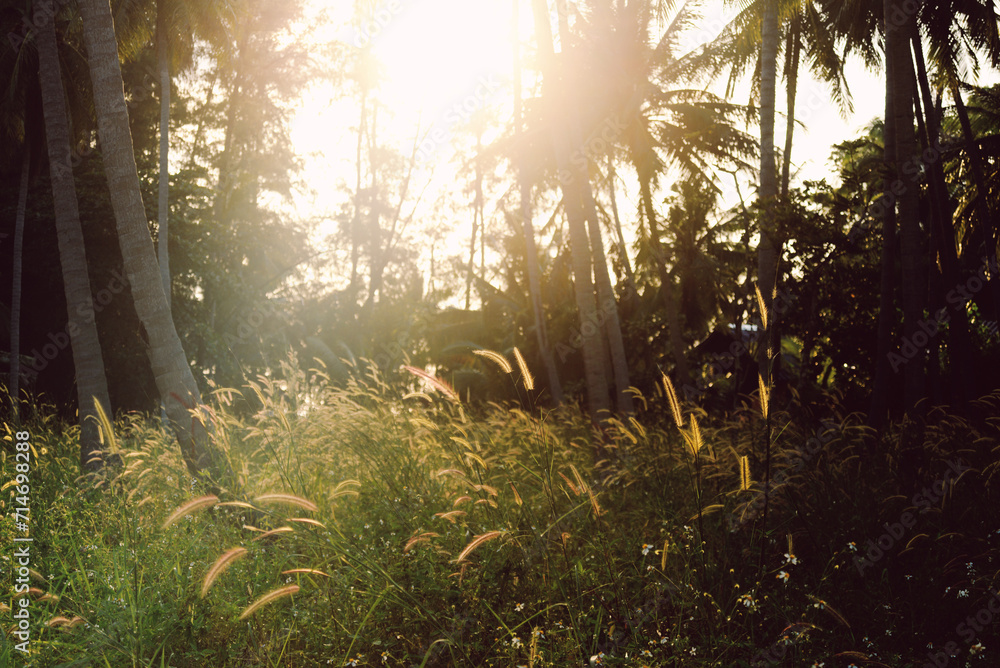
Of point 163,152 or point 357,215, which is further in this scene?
point 357,215

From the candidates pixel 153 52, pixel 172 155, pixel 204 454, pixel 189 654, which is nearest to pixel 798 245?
pixel 204 454

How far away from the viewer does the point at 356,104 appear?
84.6 feet

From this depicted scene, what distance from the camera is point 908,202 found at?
6.99 meters

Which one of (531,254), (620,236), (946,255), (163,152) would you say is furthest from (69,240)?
(620,236)

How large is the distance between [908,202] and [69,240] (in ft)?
36.5

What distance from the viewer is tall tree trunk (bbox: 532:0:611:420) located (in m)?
7.99

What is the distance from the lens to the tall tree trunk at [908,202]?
6.73 metres

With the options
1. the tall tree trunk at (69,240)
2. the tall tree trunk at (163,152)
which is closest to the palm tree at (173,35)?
the tall tree trunk at (163,152)

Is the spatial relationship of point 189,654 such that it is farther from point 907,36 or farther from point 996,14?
point 996,14

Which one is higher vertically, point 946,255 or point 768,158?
point 768,158

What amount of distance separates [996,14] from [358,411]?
528 inches

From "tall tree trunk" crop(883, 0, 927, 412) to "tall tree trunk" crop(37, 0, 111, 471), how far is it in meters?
10.3

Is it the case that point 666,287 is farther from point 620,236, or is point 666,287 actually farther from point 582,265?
point 582,265

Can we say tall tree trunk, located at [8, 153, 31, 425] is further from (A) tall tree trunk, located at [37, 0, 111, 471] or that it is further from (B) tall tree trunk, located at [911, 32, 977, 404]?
(B) tall tree trunk, located at [911, 32, 977, 404]
